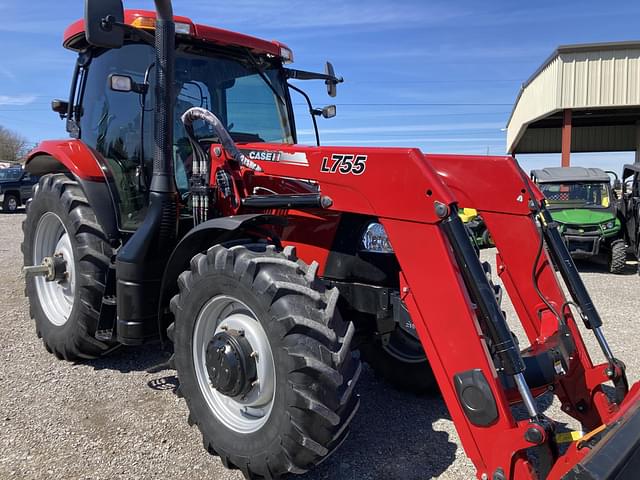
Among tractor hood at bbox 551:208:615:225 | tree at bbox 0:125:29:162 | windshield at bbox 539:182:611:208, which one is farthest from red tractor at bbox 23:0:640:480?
tree at bbox 0:125:29:162

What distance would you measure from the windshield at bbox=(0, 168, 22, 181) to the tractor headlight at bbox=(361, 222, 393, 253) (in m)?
21.6

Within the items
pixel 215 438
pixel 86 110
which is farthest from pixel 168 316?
pixel 86 110

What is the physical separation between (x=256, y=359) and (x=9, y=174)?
21.8 metres

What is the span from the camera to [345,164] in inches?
110

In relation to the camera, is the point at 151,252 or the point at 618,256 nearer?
the point at 151,252

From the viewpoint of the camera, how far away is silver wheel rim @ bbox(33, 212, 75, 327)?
15.0ft

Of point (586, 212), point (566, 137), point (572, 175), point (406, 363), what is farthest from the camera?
point (566, 137)

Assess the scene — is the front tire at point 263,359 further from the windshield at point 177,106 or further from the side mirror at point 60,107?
the side mirror at point 60,107

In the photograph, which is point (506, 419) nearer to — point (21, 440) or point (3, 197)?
point (21, 440)

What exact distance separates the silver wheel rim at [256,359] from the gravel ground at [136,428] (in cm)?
29

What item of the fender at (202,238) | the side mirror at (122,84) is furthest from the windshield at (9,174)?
the fender at (202,238)

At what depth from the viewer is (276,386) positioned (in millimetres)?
2584

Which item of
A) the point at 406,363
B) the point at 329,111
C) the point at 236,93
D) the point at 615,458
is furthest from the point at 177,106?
the point at 615,458

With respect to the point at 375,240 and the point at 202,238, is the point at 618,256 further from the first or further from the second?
the point at 202,238
